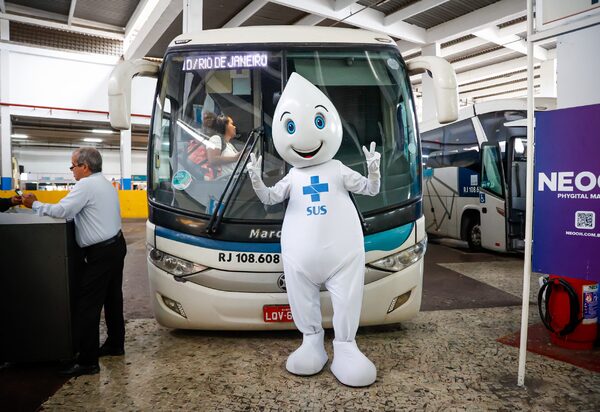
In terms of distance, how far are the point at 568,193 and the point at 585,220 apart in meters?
0.20

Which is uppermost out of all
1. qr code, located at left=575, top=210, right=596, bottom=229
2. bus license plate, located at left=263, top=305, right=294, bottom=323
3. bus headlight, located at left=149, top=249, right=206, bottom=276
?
qr code, located at left=575, top=210, right=596, bottom=229

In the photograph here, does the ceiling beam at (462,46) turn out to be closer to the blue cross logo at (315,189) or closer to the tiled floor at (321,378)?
the tiled floor at (321,378)

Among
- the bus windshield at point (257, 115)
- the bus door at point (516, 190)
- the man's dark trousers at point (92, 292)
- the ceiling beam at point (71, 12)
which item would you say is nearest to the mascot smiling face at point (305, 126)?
the bus windshield at point (257, 115)

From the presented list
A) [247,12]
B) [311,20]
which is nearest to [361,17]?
[311,20]

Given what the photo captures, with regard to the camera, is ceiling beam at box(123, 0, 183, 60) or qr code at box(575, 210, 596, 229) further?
ceiling beam at box(123, 0, 183, 60)

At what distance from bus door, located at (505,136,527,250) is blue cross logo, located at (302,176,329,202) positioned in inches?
183

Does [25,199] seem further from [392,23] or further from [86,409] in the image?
[392,23]

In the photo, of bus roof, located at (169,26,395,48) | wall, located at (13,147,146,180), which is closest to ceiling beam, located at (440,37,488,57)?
bus roof, located at (169,26,395,48)

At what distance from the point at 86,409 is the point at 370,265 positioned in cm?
201

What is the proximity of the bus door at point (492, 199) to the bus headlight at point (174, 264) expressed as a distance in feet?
18.7

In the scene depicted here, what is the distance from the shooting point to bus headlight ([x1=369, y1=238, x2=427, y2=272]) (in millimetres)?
3236

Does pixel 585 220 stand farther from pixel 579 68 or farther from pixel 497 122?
pixel 497 122

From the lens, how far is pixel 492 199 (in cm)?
768

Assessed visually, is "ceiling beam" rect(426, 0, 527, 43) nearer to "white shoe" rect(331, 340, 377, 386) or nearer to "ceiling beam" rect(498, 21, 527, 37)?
"ceiling beam" rect(498, 21, 527, 37)
